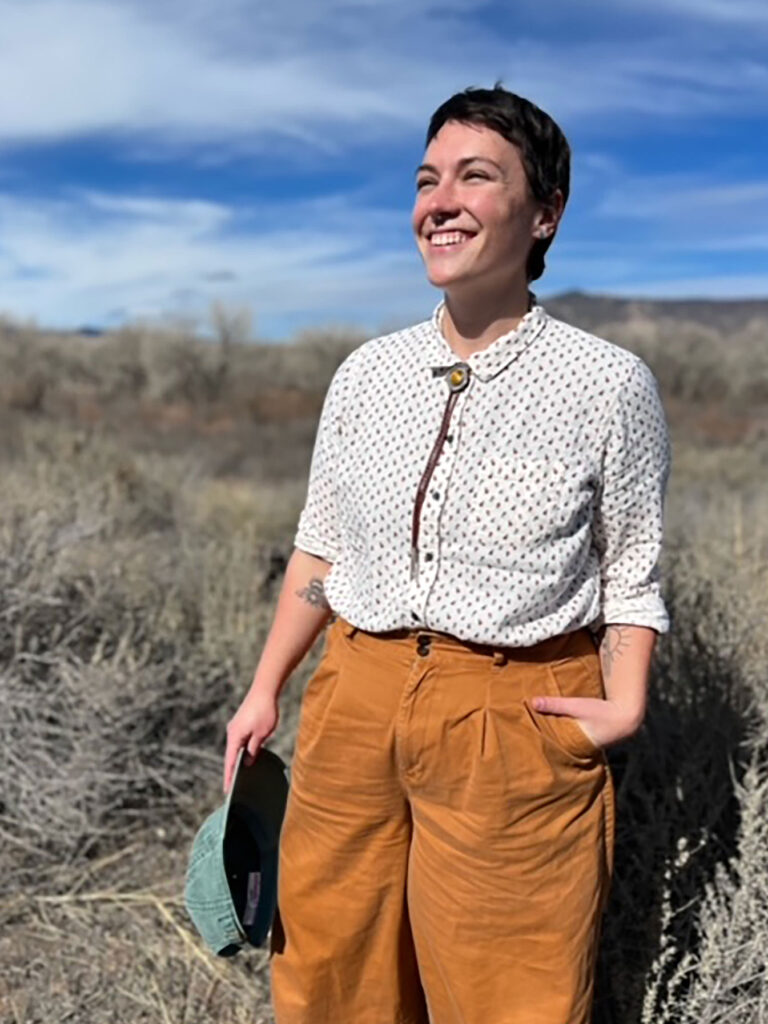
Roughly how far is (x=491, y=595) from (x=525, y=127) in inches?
30.0

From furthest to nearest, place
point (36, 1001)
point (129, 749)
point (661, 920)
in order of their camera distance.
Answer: point (129, 749)
point (36, 1001)
point (661, 920)

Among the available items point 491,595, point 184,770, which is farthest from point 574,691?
point 184,770

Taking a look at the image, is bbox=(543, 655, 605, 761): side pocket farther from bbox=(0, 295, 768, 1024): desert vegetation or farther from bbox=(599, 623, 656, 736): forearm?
bbox=(0, 295, 768, 1024): desert vegetation

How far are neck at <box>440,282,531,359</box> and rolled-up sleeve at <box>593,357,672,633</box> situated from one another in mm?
222

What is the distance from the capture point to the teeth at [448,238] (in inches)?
72.2

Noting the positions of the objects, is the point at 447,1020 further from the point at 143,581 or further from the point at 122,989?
the point at 143,581

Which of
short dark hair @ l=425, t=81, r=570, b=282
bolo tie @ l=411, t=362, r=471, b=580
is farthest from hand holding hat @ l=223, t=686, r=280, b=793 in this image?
short dark hair @ l=425, t=81, r=570, b=282

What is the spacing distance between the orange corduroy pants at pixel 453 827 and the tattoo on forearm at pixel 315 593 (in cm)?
9

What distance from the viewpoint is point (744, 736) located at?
3020 mm

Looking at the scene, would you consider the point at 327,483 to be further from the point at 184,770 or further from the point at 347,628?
the point at 184,770

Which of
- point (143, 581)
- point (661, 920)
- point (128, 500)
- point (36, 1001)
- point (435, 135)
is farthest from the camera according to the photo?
point (128, 500)

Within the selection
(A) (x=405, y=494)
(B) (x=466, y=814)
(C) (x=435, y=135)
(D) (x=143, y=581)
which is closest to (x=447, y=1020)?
(B) (x=466, y=814)

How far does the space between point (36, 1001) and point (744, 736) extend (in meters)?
1.98

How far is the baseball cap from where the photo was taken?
7.05 ft
